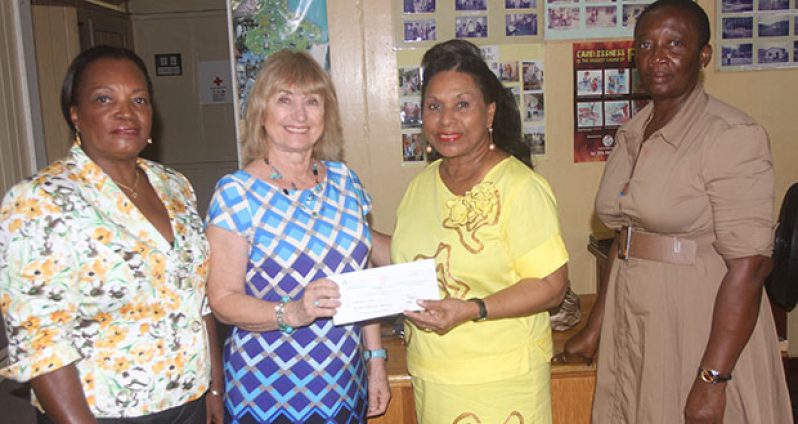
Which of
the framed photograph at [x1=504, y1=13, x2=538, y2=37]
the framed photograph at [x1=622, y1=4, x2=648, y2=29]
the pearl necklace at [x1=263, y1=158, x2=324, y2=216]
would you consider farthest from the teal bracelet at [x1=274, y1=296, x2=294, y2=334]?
the framed photograph at [x1=622, y1=4, x2=648, y2=29]

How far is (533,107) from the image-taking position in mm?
→ 3943

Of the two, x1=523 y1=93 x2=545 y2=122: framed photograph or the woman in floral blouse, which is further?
x1=523 y1=93 x2=545 y2=122: framed photograph

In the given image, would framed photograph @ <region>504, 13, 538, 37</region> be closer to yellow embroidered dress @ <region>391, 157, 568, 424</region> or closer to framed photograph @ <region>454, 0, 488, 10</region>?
framed photograph @ <region>454, 0, 488, 10</region>

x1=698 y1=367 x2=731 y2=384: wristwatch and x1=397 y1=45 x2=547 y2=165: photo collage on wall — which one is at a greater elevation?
x1=397 y1=45 x2=547 y2=165: photo collage on wall

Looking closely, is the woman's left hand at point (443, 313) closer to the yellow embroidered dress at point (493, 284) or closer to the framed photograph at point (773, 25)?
the yellow embroidered dress at point (493, 284)

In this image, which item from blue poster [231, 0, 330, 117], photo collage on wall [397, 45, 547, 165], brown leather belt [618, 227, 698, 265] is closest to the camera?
brown leather belt [618, 227, 698, 265]

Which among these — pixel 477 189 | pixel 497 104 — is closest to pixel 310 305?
pixel 477 189

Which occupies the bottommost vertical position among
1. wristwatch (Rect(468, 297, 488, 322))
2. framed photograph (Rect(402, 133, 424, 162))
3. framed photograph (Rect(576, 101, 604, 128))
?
wristwatch (Rect(468, 297, 488, 322))

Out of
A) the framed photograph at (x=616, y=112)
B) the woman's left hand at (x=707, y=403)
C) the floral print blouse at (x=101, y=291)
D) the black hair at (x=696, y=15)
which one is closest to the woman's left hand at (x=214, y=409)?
the floral print blouse at (x=101, y=291)

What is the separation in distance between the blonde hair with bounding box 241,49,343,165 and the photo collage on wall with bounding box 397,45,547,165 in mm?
1671

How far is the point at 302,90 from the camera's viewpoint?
214 centimetres

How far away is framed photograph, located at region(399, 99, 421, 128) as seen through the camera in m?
3.90

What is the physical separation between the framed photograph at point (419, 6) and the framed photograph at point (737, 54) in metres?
1.71

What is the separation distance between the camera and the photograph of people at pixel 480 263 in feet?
6.59
